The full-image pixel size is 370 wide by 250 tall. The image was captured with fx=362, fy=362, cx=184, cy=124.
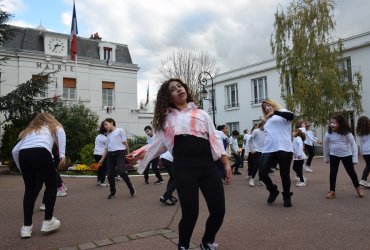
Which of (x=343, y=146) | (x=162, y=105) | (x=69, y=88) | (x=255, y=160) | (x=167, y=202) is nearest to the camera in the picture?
(x=162, y=105)

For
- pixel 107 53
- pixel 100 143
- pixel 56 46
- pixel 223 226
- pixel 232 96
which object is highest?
pixel 107 53

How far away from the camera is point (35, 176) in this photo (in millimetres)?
5148

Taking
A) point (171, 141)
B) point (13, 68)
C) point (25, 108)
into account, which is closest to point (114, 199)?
point (171, 141)

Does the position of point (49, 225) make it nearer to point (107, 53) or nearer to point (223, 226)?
point (223, 226)

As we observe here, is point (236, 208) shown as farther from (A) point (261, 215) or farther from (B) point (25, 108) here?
(B) point (25, 108)

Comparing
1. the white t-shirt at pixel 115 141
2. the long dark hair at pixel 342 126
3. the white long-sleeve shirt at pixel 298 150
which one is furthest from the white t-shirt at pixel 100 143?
the long dark hair at pixel 342 126

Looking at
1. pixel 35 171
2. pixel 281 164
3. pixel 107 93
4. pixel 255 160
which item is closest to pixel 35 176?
pixel 35 171

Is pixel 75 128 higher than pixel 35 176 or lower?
higher

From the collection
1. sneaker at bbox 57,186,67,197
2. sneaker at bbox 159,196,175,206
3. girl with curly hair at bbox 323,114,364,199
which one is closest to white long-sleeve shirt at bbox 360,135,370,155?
girl with curly hair at bbox 323,114,364,199

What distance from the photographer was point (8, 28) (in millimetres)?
16422

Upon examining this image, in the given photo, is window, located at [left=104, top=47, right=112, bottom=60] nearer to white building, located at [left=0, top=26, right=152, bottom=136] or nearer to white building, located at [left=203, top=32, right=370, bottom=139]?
white building, located at [left=0, top=26, right=152, bottom=136]

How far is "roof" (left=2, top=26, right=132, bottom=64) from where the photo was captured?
988 inches

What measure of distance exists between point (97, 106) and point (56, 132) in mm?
22463

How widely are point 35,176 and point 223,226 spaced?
2.79m
